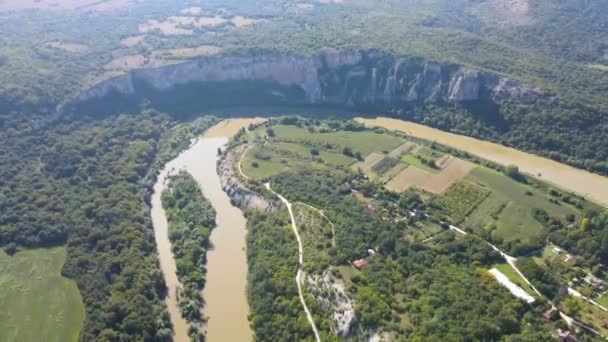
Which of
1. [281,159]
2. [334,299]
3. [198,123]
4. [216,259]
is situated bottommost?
[198,123]

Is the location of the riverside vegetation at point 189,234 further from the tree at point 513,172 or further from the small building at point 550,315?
the tree at point 513,172

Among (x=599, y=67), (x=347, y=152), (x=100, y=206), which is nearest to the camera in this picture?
(x=100, y=206)

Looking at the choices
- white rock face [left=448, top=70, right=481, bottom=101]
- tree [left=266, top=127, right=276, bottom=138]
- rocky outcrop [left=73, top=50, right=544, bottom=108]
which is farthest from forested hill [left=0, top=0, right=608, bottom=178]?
tree [left=266, top=127, right=276, bottom=138]

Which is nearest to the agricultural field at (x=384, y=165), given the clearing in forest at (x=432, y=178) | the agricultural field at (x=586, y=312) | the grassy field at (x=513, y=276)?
the clearing in forest at (x=432, y=178)

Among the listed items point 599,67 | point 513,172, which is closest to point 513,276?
point 513,172

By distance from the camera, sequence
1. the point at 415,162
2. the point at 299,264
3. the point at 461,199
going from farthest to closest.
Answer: the point at 415,162
the point at 461,199
the point at 299,264

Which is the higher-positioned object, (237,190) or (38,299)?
(38,299)

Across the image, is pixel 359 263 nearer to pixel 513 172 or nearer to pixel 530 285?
pixel 530 285
